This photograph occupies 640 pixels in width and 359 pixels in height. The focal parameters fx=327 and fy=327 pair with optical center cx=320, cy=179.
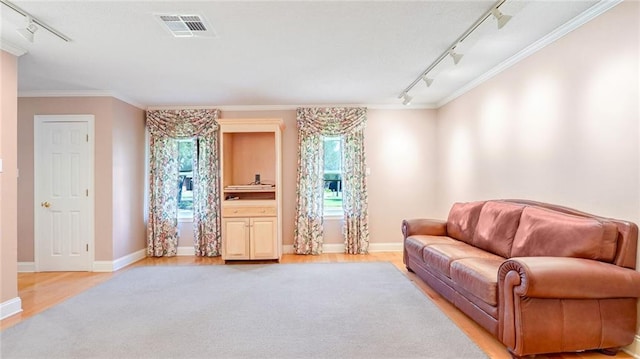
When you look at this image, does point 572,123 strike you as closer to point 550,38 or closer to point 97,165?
point 550,38

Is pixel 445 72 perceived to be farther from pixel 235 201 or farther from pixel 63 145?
pixel 63 145

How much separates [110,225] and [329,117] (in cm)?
371

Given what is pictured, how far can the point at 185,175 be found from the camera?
18.5ft

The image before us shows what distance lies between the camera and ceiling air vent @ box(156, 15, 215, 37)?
2605 mm

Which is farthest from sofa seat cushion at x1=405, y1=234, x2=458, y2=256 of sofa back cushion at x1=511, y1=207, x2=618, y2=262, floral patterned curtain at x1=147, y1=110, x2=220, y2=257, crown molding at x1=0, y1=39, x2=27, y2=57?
crown molding at x1=0, y1=39, x2=27, y2=57

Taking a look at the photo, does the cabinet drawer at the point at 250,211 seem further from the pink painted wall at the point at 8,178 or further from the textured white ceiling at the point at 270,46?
the pink painted wall at the point at 8,178

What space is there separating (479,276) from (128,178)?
501 cm

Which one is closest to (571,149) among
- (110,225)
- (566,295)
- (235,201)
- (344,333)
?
(566,295)

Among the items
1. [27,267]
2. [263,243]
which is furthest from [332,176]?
[27,267]

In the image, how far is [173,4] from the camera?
7.91 ft

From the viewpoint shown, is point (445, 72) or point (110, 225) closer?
point (445, 72)

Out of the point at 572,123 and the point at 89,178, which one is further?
the point at 89,178

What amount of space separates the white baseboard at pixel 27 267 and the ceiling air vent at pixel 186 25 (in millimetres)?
4154

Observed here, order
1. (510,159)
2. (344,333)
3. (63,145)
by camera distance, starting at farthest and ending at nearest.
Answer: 1. (63,145)
2. (510,159)
3. (344,333)
